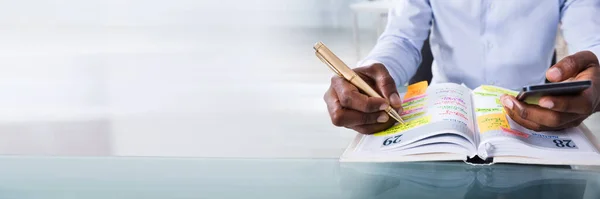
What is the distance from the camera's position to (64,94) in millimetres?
4082

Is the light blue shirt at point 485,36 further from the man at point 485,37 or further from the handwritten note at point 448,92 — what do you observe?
the handwritten note at point 448,92

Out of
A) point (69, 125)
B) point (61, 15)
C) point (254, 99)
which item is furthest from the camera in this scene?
point (61, 15)

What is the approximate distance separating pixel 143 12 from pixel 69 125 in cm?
487

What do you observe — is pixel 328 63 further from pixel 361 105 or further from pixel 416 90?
pixel 416 90

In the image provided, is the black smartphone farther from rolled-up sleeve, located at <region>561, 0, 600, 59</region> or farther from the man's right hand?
rolled-up sleeve, located at <region>561, 0, 600, 59</region>

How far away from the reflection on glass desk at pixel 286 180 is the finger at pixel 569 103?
0.09 meters

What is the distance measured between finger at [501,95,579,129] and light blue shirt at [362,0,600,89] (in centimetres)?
60

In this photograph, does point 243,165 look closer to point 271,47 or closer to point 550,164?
point 550,164

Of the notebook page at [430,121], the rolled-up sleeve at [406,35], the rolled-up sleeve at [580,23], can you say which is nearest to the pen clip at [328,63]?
the notebook page at [430,121]

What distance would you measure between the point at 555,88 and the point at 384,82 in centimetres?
27

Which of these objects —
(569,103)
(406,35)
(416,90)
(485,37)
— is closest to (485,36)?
(485,37)

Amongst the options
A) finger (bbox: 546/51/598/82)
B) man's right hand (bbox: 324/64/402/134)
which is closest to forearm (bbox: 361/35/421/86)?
man's right hand (bbox: 324/64/402/134)

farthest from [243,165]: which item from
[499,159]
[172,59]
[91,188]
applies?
[172,59]

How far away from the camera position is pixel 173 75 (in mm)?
4754
